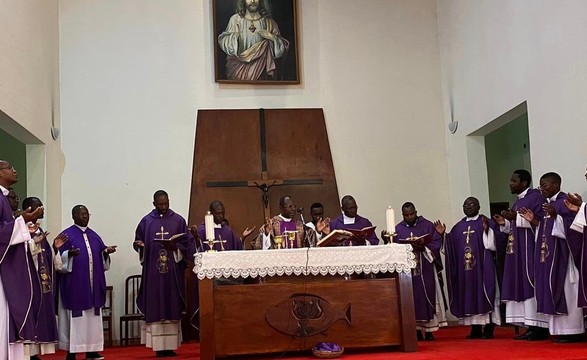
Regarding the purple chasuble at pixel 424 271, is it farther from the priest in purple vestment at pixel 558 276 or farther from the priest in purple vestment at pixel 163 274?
the priest in purple vestment at pixel 163 274

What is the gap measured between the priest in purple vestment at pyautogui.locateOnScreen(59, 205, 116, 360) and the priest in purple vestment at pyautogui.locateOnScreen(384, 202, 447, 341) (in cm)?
364

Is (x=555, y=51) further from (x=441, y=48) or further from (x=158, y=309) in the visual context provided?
(x=158, y=309)

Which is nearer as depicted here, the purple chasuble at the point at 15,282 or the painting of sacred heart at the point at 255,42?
the purple chasuble at the point at 15,282

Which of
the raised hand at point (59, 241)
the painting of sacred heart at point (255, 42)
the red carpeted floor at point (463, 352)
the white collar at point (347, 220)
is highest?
the painting of sacred heart at point (255, 42)

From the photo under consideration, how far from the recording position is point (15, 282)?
5.99m

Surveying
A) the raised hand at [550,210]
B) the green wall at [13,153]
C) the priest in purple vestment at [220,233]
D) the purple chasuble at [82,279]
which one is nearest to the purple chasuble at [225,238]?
the priest in purple vestment at [220,233]

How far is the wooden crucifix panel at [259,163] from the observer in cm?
1152

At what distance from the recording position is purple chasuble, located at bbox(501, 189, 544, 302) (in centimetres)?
831

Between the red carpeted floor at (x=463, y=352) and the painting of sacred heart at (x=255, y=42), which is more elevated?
the painting of sacred heart at (x=255, y=42)

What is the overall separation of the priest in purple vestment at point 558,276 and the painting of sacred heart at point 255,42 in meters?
5.44

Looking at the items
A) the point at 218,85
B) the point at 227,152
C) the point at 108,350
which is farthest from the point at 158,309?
the point at 218,85

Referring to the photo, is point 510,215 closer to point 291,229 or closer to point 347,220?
point 347,220

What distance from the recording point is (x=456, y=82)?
11836mm

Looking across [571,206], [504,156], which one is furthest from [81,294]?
[504,156]
